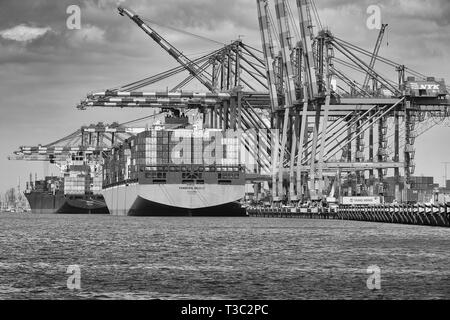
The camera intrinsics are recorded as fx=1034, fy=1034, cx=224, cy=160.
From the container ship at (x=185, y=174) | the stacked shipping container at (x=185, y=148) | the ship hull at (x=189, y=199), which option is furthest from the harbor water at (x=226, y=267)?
the stacked shipping container at (x=185, y=148)

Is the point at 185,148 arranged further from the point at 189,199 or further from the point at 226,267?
the point at 226,267

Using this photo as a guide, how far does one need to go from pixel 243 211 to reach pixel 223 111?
2099cm

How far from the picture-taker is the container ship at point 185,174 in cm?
14900

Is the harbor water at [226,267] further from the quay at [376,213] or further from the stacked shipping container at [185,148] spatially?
the stacked shipping container at [185,148]

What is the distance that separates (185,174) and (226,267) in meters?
101

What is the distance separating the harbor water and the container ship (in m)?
70.5

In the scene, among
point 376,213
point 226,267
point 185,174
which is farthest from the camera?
point 185,174

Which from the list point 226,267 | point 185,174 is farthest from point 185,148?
point 226,267

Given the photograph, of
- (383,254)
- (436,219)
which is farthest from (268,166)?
(383,254)

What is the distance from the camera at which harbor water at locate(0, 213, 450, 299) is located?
39.5 m

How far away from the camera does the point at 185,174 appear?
495ft

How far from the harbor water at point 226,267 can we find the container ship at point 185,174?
7053cm

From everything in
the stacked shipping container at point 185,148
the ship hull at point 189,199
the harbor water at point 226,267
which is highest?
the stacked shipping container at point 185,148

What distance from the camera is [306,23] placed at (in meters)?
144
